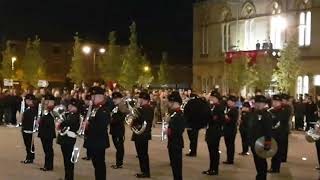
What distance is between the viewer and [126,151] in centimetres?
2042

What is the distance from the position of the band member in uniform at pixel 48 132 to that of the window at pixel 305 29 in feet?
108

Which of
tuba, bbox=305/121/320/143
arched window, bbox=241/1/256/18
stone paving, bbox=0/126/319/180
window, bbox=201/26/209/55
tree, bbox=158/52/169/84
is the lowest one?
stone paving, bbox=0/126/319/180

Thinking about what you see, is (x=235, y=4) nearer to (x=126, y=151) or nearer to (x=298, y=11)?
(x=298, y=11)

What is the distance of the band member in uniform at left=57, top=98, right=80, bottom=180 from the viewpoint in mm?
13438

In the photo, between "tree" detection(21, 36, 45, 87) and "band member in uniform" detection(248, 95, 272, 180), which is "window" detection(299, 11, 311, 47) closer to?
"band member in uniform" detection(248, 95, 272, 180)

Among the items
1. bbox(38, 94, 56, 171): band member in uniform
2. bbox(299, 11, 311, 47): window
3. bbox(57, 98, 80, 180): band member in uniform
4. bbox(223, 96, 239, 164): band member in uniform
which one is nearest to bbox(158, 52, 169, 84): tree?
bbox(299, 11, 311, 47): window

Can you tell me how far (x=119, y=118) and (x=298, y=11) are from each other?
31.9 meters

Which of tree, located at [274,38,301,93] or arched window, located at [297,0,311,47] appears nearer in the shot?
tree, located at [274,38,301,93]

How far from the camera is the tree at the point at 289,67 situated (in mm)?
41688

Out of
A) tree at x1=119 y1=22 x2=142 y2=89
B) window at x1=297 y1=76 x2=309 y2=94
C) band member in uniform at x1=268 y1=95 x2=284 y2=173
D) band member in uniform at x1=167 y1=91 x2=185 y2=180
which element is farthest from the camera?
tree at x1=119 y1=22 x2=142 y2=89

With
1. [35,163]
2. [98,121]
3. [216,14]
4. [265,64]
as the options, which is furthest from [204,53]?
[98,121]

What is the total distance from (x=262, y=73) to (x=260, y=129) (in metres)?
32.5

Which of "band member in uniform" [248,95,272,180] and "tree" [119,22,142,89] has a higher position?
"tree" [119,22,142,89]

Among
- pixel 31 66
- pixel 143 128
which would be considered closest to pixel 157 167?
pixel 143 128
